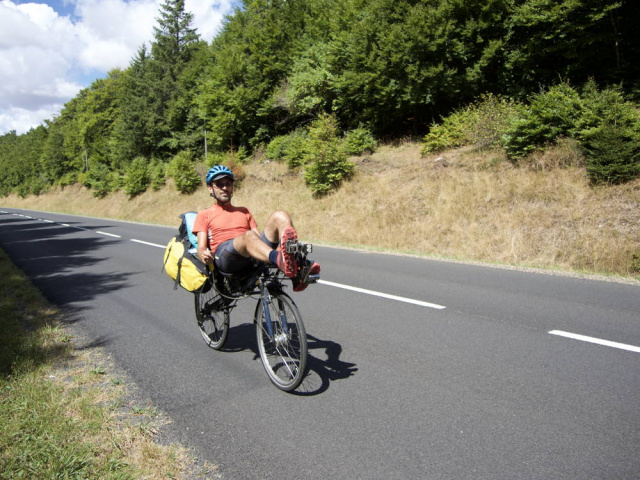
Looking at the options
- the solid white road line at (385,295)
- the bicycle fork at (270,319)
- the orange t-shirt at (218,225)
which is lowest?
the solid white road line at (385,295)

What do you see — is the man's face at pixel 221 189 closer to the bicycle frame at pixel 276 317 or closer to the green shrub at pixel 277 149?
the bicycle frame at pixel 276 317

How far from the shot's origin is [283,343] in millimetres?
3771

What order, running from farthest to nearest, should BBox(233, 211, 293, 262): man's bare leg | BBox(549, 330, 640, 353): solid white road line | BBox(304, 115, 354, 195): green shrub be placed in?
BBox(304, 115, 354, 195): green shrub
BBox(549, 330, 640, 353): solid white road line
BBox(233, 211, 293, 262): man's bare leg

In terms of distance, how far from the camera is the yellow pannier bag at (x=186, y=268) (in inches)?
173

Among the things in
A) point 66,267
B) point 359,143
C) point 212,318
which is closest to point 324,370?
point 212,318

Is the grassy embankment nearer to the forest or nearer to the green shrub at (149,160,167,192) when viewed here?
the forest

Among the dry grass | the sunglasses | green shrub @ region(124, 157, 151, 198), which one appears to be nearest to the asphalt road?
the sunglasses

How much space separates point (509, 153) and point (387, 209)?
4488 millimetres

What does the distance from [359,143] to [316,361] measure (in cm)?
1910

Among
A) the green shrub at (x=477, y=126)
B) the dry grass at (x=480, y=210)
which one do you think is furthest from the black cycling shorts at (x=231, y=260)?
the green shrub at (x=477, y=126)

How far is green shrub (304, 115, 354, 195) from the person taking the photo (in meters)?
19.4

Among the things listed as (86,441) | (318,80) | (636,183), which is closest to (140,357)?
Result: (86,441)

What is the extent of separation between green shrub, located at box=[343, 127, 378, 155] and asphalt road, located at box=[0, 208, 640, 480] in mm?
15366

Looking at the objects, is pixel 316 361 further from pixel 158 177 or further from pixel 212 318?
pixel 158 177
